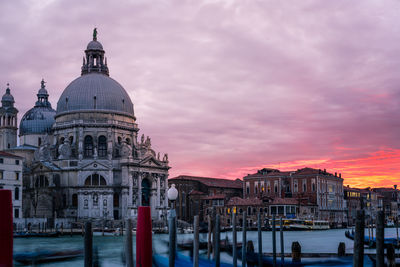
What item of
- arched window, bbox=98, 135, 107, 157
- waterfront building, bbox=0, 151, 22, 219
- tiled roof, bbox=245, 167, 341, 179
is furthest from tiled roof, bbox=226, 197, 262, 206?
waterfront building, bbox=0, 151, 22, 219

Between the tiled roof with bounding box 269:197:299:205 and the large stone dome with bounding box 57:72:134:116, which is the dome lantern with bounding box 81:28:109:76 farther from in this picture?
the tiled roof with bounding box 269:197:299:205

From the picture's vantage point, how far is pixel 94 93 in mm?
59625

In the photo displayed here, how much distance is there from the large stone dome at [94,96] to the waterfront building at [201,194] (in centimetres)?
1333

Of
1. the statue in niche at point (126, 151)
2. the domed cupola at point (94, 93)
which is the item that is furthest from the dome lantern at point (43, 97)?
the statue in niche at point (126, 151)

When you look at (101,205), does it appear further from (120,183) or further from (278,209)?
(278,209)

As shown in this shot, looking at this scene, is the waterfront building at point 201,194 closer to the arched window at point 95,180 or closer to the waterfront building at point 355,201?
the arched window at point 95,180

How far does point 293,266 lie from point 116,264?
9.23m

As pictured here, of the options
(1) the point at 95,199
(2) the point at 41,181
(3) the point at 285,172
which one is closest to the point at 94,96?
(2) the point at 41,181

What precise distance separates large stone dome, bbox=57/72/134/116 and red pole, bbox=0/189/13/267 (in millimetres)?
55674

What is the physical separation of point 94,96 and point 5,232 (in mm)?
56310

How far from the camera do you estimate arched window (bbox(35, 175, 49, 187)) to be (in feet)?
182

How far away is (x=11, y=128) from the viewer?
65.7 m

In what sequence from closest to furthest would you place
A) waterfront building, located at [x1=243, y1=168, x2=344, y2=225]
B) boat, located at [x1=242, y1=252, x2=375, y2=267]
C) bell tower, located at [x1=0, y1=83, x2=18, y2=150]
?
boat, located at [x1=242, y1=252, x2=375, y2=267] → bell tower, located at [x1=0, y1=83, x2=18, y2=150] → waterfront building, located at [x1=243, y1=168, x2=344, y2=225]

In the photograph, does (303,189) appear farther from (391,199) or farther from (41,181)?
(391,199)
